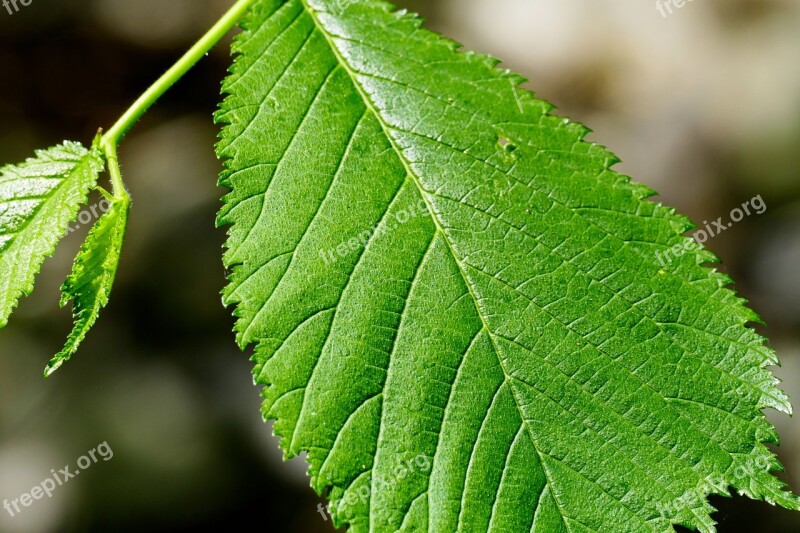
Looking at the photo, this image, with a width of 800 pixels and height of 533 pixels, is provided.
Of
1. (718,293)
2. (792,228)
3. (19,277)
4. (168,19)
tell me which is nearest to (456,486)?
(718,293)

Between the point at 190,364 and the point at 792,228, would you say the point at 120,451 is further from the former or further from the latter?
the point at 792,228

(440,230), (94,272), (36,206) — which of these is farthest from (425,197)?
(36,206)
